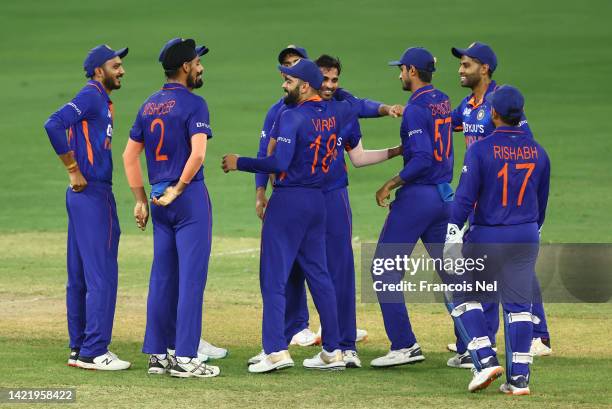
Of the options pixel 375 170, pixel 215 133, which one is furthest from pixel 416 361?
pixel 215 133

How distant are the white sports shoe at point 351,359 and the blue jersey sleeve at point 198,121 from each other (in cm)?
208

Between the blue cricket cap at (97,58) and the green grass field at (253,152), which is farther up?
the blue cricket cap at (97,58)

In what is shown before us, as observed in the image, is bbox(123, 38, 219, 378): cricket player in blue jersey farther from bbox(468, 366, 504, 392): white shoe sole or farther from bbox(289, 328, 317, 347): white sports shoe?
bbox(468, 366, 504, 392): white shoe sole

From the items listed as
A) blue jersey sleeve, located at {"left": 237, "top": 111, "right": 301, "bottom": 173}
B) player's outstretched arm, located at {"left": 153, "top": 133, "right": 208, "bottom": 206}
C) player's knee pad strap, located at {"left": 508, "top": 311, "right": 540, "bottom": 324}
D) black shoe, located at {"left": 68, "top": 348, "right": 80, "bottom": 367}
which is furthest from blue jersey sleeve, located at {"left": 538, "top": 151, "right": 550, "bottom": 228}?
black shoe, located at {"left": 68, "top": 348, "right": 80, "bottom": 367}

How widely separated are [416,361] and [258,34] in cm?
2626

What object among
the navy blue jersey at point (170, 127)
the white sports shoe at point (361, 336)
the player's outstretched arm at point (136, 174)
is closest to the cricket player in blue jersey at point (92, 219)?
the player's outstretched arm at point (136, 174)

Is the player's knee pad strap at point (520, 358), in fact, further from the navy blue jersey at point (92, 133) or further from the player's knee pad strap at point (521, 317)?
the navy blue jersey at point (92, 133)

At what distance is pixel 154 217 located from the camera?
980 cm

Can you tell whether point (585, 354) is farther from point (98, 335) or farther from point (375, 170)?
point (375, 170)

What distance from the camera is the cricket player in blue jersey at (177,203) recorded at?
31.4ft

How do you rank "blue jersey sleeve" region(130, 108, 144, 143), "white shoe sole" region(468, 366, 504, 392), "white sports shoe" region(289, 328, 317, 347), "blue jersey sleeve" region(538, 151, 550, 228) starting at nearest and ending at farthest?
"white shoe sole" region(468, 366, 504, 392) → "blue jersey sleeve" region(538, 151, 550, 228) → "blue jersey sleeve" region(130, 108, 144, 143) → "white sports shoe" region(289, 328, 317, 347)

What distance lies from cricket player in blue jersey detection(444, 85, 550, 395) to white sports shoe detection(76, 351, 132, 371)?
2651 mm

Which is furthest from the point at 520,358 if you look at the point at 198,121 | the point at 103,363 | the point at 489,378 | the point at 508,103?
the point at 103,363

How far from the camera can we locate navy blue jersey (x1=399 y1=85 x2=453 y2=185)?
10.1 meters
